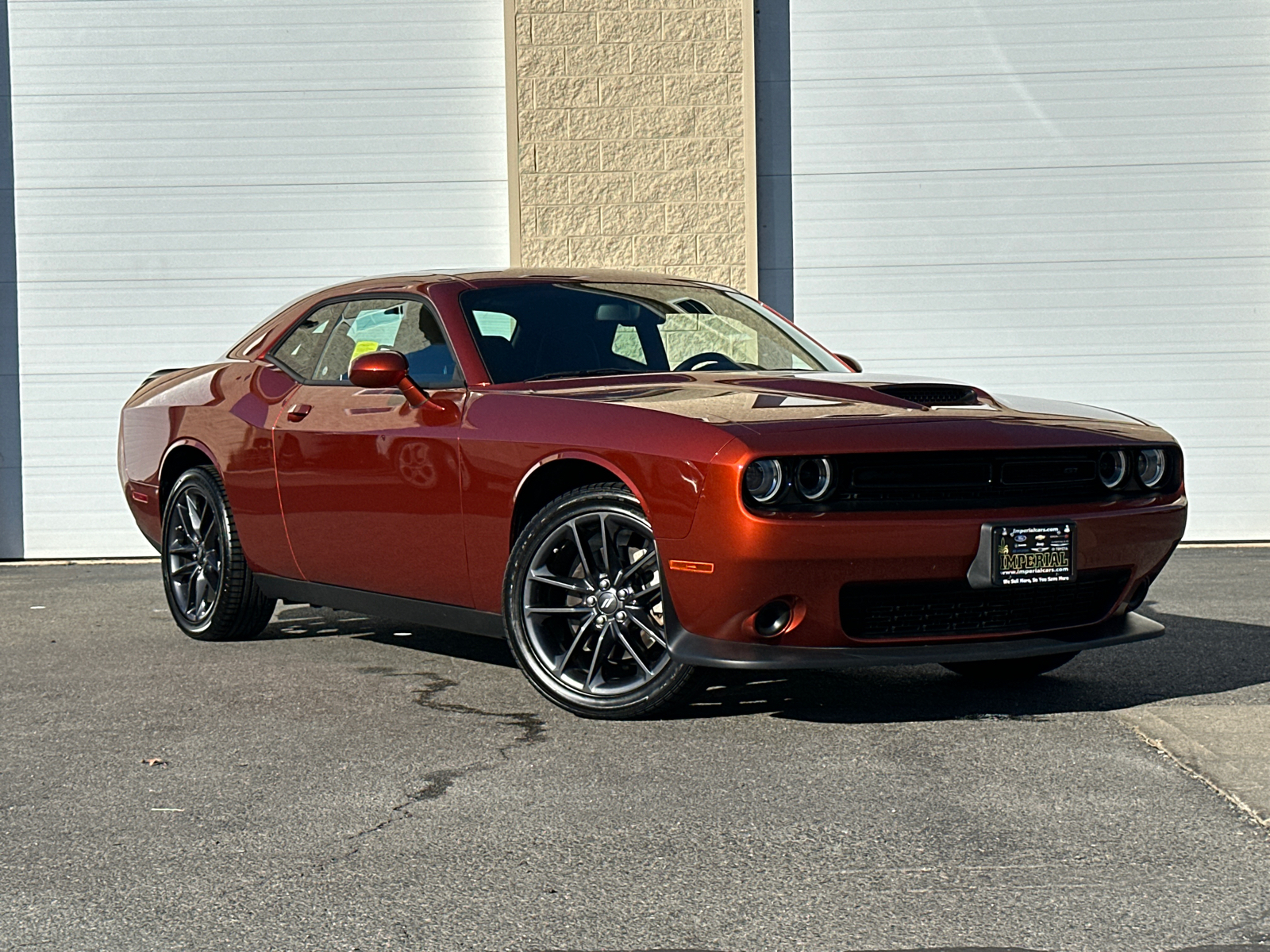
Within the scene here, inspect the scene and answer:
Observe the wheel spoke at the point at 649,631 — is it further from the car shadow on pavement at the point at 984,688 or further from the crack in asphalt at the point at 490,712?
the crack in asphalt at the point at 490,712

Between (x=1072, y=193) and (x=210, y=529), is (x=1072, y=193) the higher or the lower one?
the higher one

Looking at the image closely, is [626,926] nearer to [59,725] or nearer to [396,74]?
[59,725]

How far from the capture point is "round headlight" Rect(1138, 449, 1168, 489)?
502 cm

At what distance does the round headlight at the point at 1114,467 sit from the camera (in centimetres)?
491

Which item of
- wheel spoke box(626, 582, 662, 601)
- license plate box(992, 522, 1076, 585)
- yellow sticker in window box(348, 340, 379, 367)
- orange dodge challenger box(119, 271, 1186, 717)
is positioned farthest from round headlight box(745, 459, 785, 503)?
yellow sticker in window box(348, 340, 379, 367)

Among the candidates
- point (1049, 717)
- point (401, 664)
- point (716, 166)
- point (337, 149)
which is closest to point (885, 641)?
point (1049, 717)

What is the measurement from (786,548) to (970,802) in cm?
84

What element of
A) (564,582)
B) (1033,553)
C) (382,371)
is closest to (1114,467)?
(1033,553)

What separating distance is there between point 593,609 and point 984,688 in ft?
4.56

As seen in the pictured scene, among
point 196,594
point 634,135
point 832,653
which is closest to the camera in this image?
point 832,653

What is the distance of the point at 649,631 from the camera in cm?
A: 471

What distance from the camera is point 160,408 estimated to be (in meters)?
7.03

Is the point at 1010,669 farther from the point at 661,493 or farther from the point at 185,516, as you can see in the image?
the point at 185,516

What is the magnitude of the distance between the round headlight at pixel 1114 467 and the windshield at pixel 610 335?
4.46ft
